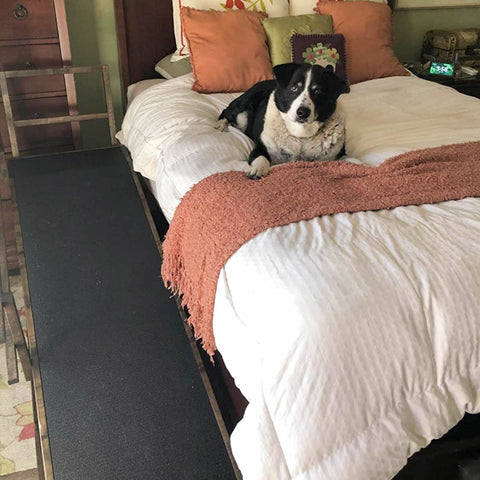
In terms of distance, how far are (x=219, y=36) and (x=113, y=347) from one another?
58.3 inches

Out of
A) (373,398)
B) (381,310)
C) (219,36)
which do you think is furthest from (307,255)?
(219,36)

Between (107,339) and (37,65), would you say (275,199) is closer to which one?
(107,339)

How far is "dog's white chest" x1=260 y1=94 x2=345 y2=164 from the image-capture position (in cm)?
182

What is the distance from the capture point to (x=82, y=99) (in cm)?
273

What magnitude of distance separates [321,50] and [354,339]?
6.18ft

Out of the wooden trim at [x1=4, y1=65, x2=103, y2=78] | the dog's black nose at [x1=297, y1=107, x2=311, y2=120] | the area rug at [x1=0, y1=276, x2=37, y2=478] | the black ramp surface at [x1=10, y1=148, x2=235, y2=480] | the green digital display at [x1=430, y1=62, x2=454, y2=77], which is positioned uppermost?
the dog's black nose at [x1=297, y1=107, x2=311, y2=120]

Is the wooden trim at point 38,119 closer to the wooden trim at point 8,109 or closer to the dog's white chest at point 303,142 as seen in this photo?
the wooden trim at point 8,109

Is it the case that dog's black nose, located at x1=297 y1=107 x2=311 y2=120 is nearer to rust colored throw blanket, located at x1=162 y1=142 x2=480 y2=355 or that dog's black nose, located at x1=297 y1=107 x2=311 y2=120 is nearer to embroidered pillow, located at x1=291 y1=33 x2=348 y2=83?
rust colored throw blanket, located at x1=162 y1=142 x2=480 y2=355

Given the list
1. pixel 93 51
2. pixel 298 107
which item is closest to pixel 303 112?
pixel 298 107

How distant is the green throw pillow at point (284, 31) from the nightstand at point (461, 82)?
3.01 feet

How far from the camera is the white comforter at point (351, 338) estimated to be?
0.90 metres

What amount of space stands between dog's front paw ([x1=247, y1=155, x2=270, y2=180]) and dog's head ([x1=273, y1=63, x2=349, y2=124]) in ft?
0.72

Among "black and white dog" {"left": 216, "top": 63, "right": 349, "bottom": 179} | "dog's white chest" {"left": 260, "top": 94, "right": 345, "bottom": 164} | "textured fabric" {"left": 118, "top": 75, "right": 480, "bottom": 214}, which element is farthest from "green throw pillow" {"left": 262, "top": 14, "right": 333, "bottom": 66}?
"dog's white chest" {"left": 260, "top": 94, "right": 345, "bottom": 164}

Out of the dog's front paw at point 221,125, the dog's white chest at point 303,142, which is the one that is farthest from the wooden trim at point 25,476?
the dog's front paw at point 221,125
